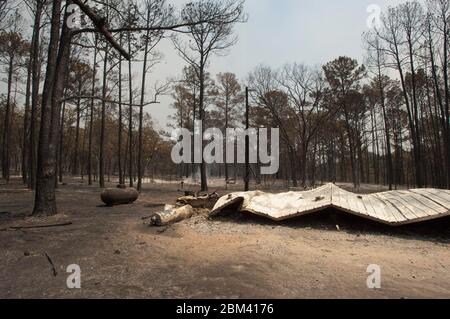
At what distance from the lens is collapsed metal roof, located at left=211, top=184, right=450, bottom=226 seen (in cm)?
734

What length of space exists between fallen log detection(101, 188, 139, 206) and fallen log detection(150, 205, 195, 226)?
149 inches

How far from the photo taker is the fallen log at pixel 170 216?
25.7ft

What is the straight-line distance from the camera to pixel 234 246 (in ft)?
19.9

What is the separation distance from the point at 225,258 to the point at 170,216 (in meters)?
3.55
